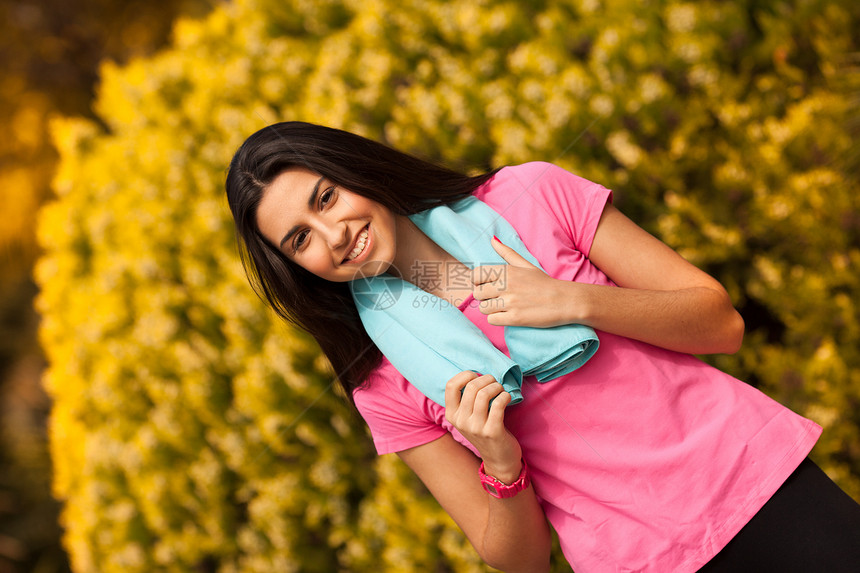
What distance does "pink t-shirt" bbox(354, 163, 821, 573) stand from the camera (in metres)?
1.09

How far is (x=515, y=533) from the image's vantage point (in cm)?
116

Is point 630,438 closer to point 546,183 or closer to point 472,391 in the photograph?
point 472,391

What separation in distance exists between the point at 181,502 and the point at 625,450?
7.15 feet

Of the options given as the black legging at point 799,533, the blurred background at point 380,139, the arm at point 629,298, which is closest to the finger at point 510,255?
the arm at point 629,298

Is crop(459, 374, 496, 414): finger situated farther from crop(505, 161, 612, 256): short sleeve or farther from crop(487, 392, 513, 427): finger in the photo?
crop(505, 161, 612, 256): short sleeve

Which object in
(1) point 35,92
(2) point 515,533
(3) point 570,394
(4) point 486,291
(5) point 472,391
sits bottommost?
(1) point 35,92

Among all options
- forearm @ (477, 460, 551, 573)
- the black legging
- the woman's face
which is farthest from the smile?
the black legging

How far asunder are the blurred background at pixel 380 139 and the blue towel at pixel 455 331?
3.17 feet

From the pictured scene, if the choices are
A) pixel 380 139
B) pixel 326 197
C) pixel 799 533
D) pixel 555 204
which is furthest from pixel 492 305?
pixel 380 139

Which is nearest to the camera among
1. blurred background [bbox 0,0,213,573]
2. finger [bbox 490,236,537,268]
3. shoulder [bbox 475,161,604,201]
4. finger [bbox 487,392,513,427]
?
finger [bbox 487,392,513,427]

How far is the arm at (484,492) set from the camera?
1044 millimetres

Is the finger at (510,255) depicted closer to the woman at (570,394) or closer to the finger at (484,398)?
the woman at (570,394)

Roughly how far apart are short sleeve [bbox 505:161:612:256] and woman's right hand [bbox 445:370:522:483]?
36cm

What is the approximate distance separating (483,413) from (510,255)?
0.98 ft
